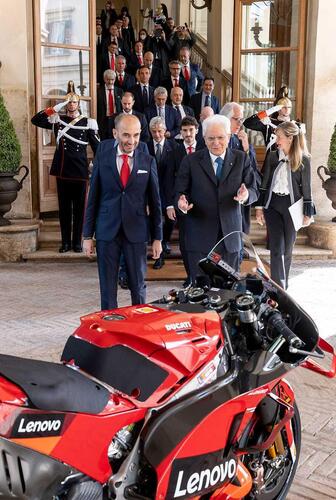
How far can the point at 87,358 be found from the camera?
7.98ft

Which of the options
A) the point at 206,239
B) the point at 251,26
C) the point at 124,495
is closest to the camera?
the point at 124,495

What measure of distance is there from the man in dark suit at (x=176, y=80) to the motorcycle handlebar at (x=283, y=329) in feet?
27.7

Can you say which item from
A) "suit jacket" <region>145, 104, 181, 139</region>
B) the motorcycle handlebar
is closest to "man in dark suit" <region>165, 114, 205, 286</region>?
"suit jacket" <region>145, 104, 181, 139</region>

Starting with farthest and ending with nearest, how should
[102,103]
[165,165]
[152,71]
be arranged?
[152,71]
[102,103]
[165,165]

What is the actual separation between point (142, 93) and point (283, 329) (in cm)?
787

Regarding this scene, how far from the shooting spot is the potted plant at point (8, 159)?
8.31 meters

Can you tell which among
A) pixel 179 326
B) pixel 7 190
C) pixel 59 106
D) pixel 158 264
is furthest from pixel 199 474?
pixel 59 106

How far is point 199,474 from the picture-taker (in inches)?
94.1

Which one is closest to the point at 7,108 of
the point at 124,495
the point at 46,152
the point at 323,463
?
the point at 46,152

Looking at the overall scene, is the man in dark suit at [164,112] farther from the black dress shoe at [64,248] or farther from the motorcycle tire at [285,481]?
the motorcycle tire at [285,481]

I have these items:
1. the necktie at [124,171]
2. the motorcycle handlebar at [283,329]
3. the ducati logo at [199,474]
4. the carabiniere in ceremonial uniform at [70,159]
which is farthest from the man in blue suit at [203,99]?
the ducati logo at [199,474]

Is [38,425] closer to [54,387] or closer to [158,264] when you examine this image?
[54,387]

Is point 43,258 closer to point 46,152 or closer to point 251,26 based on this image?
point 46,152

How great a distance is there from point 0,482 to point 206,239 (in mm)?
3312
